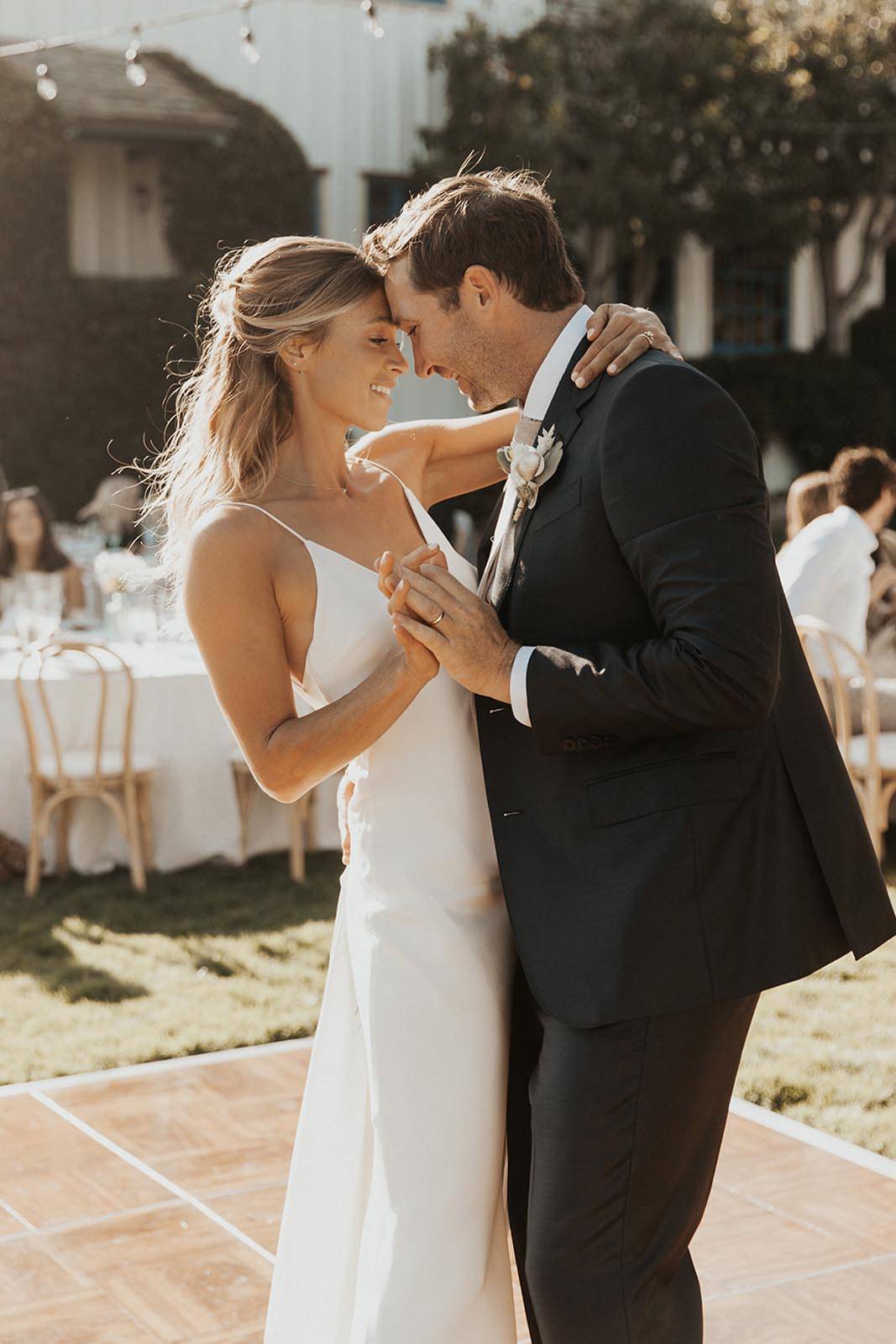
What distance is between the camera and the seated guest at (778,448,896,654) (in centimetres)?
683

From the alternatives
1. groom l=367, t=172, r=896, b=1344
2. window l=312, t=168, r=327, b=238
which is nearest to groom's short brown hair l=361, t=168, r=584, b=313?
groom l=367, t=172, r=896, b=1344

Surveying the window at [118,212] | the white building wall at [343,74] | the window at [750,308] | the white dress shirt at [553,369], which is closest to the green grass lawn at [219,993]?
the white dress shirt at [553,369]

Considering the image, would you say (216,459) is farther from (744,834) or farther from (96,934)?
(96,934)

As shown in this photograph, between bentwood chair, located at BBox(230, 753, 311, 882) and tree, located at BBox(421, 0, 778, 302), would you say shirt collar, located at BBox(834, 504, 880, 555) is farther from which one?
tree, located at BBox(421, 0, 778, 302)

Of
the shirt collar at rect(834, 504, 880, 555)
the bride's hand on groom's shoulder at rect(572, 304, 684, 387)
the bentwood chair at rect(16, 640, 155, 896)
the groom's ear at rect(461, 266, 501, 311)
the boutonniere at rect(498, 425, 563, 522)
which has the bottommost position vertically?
the bentwood chair at rect(16, 640, 155, 896)

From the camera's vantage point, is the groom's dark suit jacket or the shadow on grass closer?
the groom's dark suit jacket

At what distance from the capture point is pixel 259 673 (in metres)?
2.38

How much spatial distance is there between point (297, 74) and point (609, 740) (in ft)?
62.1

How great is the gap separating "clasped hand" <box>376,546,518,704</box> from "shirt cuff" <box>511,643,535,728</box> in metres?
0.01

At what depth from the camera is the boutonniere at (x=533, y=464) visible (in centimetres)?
213

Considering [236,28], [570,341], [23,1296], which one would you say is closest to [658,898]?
[570,341]

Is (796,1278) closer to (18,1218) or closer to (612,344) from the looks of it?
(18,1218)

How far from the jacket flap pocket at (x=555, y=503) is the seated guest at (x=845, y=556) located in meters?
4.73

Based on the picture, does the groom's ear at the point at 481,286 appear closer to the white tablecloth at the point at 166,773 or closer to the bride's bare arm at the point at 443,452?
the bride's bare arm at the point at 443,452
